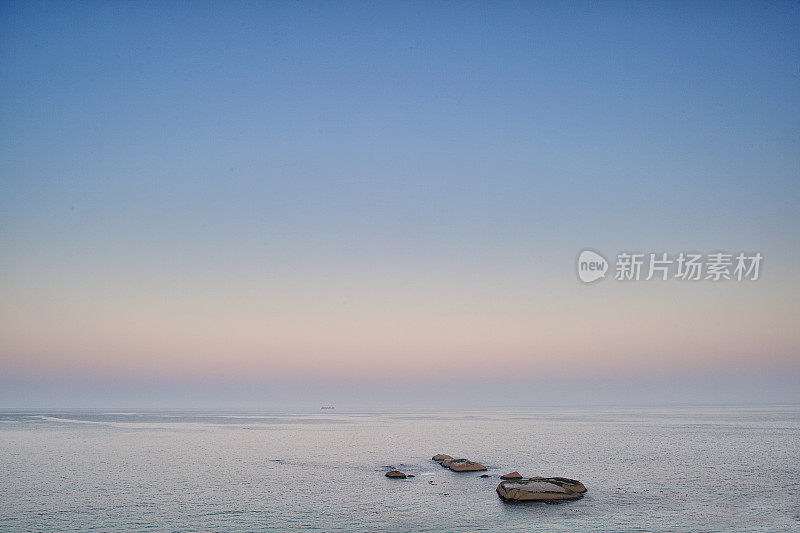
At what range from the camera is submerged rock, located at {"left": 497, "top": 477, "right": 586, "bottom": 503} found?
43594 mm

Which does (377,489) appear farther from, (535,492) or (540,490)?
(540,490)

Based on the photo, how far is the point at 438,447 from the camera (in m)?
93.3

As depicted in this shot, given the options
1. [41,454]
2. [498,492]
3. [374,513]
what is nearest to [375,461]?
[498,492]

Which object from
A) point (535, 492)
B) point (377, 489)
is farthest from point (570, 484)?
point (377, 489)

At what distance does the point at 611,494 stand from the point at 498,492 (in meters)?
9.38

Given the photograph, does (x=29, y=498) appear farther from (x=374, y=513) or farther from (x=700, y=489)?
(x=700, y=489)

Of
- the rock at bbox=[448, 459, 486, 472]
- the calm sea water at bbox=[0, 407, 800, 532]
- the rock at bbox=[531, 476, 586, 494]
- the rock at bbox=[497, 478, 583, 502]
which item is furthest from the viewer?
the rock at bbox=[448, 459, 486, 472]

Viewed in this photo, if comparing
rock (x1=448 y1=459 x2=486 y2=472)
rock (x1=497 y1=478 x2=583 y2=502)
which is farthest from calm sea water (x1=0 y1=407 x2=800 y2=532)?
rock (x1=448 y1=459 x2=486 y2=472)

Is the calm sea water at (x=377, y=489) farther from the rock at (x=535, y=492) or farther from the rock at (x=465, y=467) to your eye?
the rock at (x=465, y=467)

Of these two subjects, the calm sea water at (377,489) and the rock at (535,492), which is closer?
the calm sea water at (377,489)

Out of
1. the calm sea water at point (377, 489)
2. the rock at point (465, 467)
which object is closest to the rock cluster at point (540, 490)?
the calm sea water at point (377, 489)

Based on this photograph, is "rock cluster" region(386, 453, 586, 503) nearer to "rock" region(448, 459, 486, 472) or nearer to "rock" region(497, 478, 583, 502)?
"rock" region(497, 478, 583, 502)

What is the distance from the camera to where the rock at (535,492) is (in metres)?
43.5

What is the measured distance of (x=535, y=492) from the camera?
44.1 m
